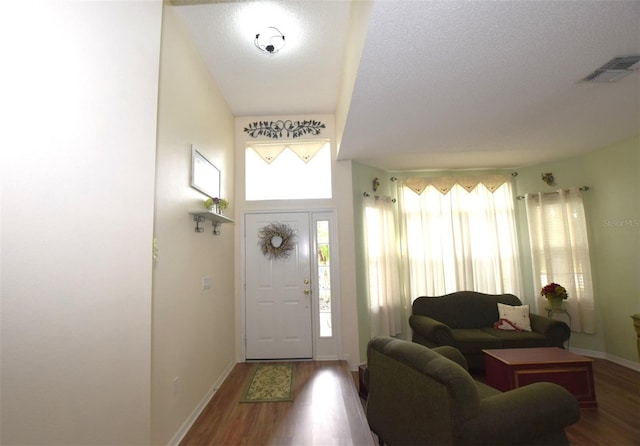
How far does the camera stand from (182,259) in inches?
94.5

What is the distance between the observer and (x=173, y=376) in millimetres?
2195

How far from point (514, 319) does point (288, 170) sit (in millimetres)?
3568

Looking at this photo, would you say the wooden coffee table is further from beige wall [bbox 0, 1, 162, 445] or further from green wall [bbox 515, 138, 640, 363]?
beige wall [bbox 0, 1, 162, 445]

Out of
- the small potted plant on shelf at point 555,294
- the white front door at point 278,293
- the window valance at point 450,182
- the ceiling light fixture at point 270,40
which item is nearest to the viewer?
the ceiling light fixture at point 270,40

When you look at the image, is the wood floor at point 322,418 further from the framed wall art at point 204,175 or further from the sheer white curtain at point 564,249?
the framed wall art at point 204,175

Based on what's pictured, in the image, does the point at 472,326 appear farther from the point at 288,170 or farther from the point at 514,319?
the point at 288,170

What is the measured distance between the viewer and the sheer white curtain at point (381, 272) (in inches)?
158

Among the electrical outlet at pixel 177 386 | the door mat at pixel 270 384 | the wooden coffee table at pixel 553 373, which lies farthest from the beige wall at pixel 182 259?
the wooden coffee table at pixel 553 373

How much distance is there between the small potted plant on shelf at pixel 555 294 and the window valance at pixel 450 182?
1532mm

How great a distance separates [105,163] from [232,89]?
259cm

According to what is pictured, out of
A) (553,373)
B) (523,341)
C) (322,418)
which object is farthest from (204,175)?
(523,341)

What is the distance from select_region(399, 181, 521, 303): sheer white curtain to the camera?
4.29m

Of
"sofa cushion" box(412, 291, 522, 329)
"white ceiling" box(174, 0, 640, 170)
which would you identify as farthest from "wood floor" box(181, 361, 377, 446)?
"white ceiling" box(174, 0, 640, 170)

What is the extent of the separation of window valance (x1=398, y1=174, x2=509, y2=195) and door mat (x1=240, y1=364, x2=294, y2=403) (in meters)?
3.10
